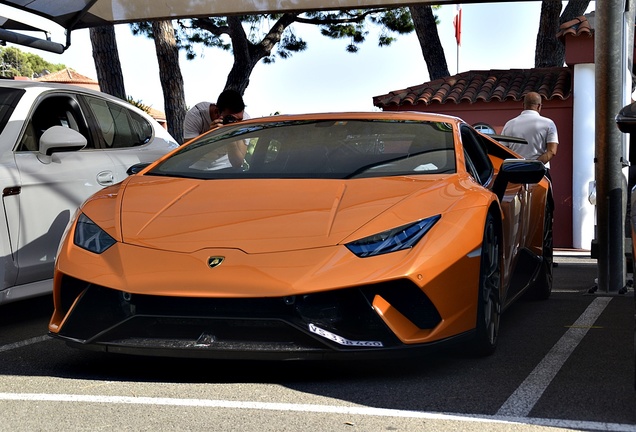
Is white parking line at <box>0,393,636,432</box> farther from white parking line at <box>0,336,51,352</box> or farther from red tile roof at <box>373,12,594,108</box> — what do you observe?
red tile roof at <box>373,12,594,108</box>

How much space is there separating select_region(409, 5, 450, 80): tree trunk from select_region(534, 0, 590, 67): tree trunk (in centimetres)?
233

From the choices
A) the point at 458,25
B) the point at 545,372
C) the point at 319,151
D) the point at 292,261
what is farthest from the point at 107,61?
the point at 458,25

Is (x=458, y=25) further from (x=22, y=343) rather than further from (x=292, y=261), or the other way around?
(x=292, y=261)

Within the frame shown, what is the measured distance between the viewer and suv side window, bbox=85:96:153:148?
7520 millimetres

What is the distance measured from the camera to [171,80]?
18.3 m

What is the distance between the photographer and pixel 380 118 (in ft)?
20.1

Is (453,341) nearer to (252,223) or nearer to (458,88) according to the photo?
(252,223)

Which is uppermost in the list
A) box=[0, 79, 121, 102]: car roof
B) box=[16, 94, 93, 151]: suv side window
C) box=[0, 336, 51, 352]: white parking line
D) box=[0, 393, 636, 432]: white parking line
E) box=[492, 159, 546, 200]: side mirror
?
box=[0, 79, 121, 102]: car roof

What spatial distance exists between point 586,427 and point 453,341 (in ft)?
3.16

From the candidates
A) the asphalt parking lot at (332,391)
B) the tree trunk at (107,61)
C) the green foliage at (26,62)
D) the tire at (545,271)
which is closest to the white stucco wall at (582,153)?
the tree trunk at (107,61)

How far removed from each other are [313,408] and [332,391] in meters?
0.31

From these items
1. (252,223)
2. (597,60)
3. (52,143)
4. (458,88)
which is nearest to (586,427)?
(252,223)

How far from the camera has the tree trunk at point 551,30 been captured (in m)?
24.0

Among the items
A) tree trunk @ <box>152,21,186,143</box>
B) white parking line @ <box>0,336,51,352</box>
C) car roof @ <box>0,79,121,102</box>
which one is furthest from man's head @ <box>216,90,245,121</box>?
tree trunk @ <box>152,21,186,143</box>
